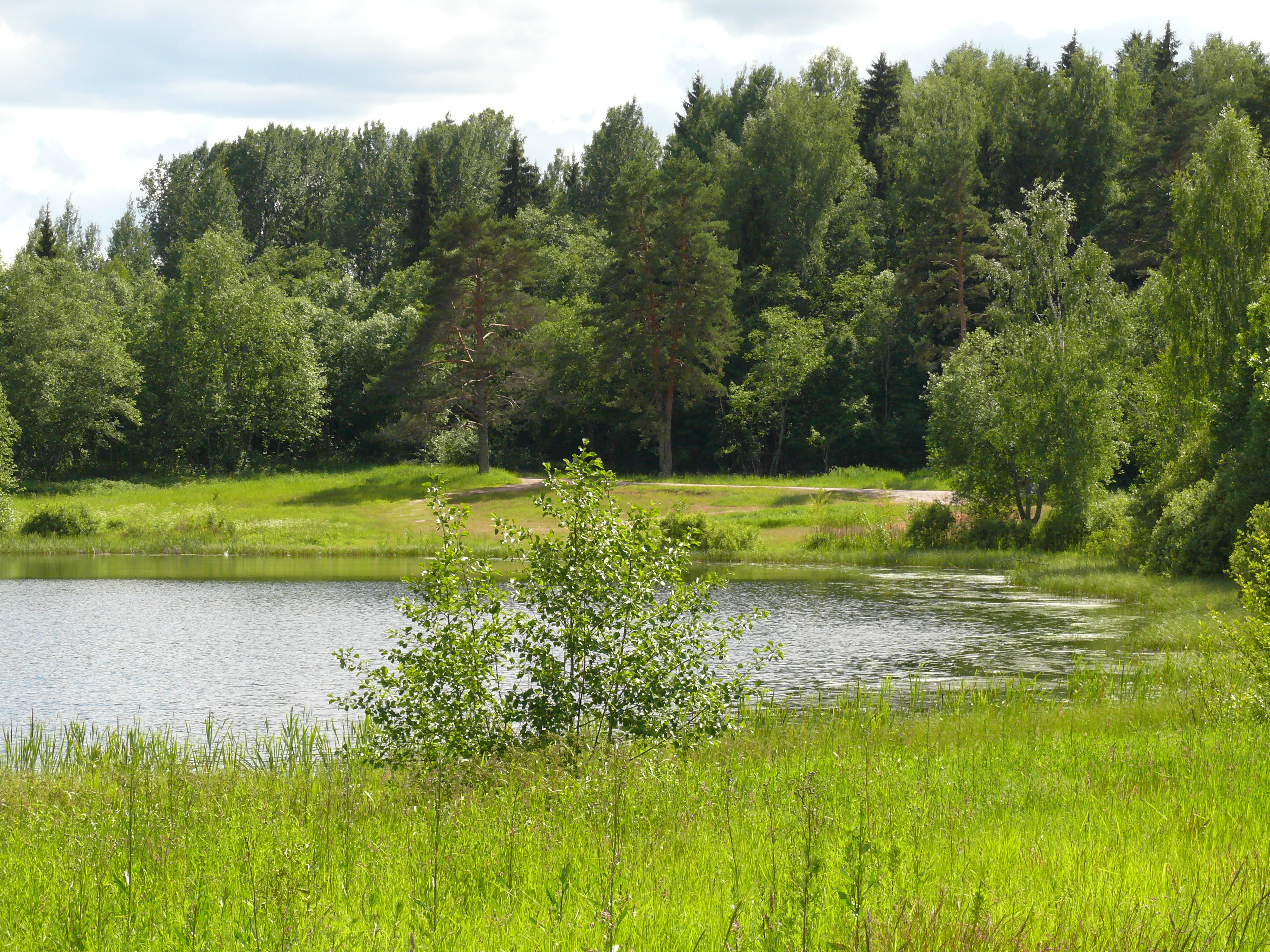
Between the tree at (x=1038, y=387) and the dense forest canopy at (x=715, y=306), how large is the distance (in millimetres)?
239


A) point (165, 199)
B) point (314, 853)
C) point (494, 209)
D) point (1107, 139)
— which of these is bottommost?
point (314, 853)

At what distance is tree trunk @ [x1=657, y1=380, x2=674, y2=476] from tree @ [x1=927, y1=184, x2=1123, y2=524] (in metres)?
21.4

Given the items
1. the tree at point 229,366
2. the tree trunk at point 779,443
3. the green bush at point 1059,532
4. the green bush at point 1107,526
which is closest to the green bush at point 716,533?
the green bush at point 1059,532

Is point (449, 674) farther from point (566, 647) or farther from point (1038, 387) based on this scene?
point (1038, 387)

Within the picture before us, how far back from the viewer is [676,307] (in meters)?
62.0

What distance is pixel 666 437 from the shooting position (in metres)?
64.8

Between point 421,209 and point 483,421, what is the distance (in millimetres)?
34139

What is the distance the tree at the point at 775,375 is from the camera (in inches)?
2589

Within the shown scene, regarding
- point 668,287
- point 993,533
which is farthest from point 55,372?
point 993,533

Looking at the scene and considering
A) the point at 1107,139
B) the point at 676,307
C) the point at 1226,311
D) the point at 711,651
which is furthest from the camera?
the point at 1107,139

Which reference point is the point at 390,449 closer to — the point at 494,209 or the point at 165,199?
the point at 494,209

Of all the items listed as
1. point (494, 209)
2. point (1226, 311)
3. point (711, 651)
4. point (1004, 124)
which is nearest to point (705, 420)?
point (494, 209)

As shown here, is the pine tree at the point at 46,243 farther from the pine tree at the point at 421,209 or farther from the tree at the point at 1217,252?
the tree at the point at 1217,252

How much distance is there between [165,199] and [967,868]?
415 ft
